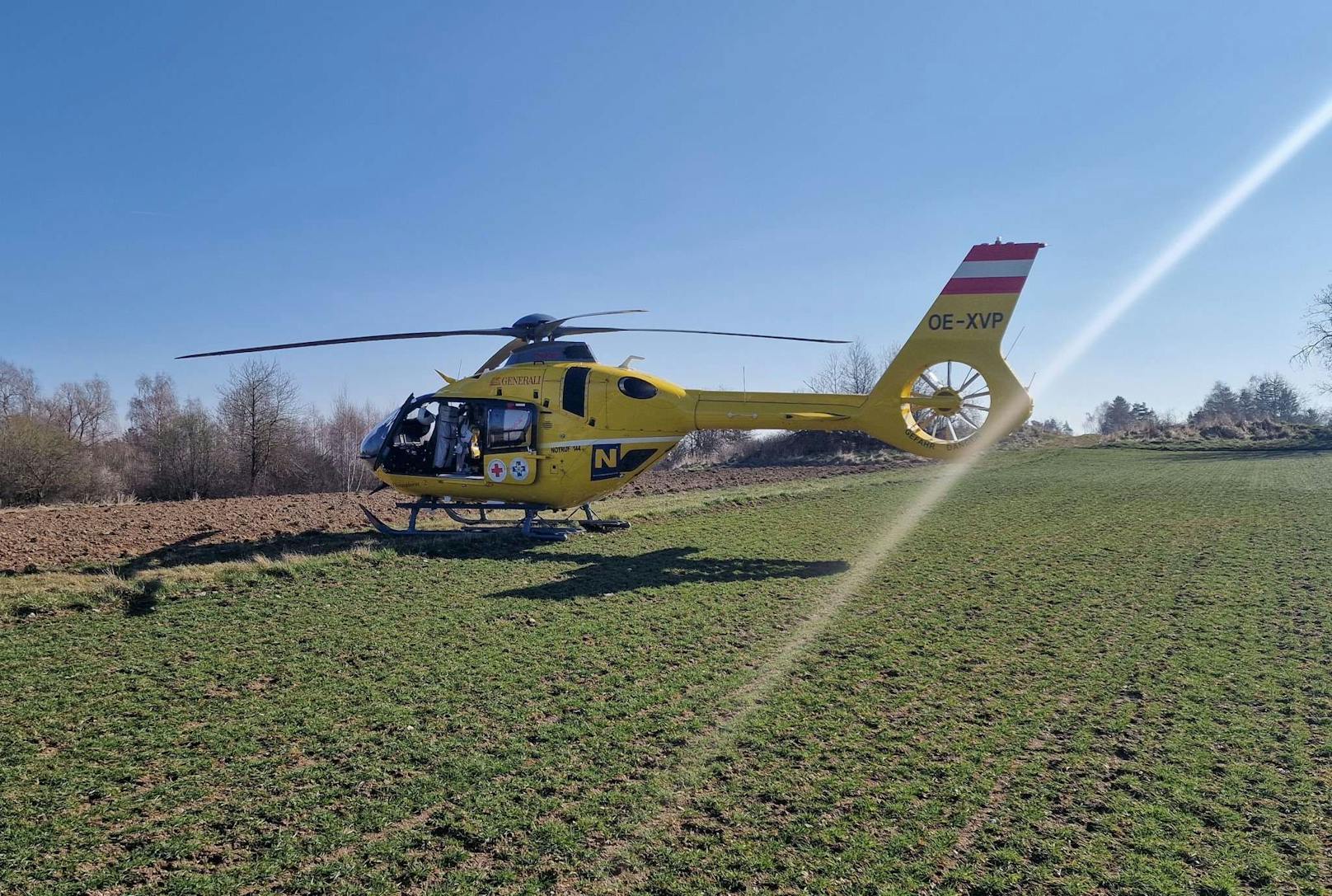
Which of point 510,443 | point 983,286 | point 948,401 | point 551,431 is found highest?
point 983,286

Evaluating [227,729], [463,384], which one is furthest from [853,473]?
A: [227,729]

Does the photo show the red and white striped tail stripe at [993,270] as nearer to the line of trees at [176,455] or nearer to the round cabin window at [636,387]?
the round cabin window at [636,387]

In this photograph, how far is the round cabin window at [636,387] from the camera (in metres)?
13.4

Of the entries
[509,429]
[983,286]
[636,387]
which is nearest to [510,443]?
[509,429]

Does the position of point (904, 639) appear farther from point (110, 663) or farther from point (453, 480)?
point (453, 480)

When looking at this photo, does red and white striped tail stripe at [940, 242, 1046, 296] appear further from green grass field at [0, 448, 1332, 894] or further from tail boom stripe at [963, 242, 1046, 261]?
green grass field at [0, 448, 1332, 894]

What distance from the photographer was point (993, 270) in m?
11.4

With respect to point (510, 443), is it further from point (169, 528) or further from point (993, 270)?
point (993, 270)

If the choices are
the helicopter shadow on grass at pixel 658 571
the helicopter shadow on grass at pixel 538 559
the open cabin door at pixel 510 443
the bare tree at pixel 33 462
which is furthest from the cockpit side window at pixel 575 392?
the bare tree at pixel 33 462

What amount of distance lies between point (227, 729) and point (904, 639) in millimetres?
6212

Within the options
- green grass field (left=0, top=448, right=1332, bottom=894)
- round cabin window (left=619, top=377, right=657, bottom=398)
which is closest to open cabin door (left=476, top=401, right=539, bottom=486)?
round cabin window (left=619, top=377, right=657, bottom=398)

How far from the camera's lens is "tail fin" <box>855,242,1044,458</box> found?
1136 centimetres

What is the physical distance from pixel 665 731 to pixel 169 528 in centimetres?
1392

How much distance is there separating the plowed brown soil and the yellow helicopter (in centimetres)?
271
